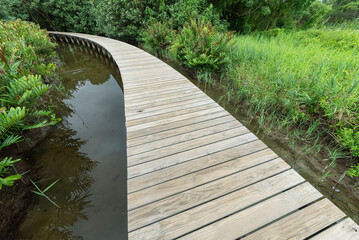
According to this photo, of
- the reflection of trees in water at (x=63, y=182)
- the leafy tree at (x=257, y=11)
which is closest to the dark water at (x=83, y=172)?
the reflection of trees in water at (x=63, y=182)

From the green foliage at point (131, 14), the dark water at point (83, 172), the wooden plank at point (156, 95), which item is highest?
the green foliage at point (131, 14)

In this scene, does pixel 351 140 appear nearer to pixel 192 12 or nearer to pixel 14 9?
pixel 192 12

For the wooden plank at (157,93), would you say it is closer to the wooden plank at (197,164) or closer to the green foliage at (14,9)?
the wooden plank at (197,164)

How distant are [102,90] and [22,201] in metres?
3.38

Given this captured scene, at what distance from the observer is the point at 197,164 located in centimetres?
171

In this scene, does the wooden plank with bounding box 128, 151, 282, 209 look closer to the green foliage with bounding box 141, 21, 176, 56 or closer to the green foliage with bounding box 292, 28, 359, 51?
the green foliage with bounding box 292, 28, 359, 51

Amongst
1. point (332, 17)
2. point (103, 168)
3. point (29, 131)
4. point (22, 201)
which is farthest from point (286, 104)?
point (332, 17)

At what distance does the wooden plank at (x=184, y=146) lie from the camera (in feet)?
5.84

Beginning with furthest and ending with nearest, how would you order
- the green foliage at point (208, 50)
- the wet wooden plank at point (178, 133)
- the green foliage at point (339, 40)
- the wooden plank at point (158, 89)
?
the green foliage at point (339, 40), the green foliage at point (208, 50), the wooden plank at point (158, 89), the wet wooden plank at point (178, 133)

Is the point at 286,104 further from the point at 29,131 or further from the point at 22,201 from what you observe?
the point at 29,131

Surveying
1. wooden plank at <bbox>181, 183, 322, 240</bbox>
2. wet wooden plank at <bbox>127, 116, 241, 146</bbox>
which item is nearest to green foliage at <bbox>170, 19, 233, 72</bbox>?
wet wooden plank at <bbox>127, 116, 241, 146</bbox>

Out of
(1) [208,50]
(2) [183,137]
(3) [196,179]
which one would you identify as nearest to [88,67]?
(1) [208,50]

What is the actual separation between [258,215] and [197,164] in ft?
2.21

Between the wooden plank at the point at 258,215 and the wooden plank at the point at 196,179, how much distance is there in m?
0.36
